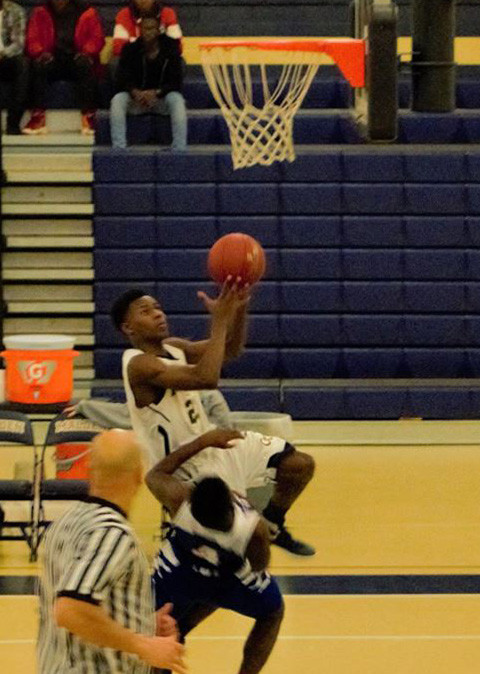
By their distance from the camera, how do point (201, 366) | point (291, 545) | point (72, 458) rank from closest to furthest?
1. point (201, 366)
2. point (291, 545)
3. point (72, 458)

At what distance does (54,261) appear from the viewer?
14.6 m

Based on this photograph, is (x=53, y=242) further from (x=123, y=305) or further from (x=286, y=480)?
(x=123, y=305)

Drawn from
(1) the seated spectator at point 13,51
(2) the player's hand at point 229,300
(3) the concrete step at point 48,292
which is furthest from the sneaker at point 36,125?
(2) the player's hand at point 229,300

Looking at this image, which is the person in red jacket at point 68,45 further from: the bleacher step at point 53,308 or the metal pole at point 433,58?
the metal pole at point 433,58

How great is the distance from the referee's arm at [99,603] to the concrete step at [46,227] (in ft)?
34.9

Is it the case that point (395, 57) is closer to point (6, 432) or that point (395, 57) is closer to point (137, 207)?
point (6, 432)

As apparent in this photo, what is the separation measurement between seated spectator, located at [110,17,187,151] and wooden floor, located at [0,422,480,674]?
3624 millimetres

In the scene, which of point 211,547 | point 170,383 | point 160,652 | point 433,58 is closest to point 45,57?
point 433,58

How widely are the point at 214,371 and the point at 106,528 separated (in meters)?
2.37

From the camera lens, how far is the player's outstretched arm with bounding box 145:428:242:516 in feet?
21.5

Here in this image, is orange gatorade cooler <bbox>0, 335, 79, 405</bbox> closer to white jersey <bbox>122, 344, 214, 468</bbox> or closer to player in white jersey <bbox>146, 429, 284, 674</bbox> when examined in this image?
white jersey <bbox>122, 344, 214, 468</bbox>

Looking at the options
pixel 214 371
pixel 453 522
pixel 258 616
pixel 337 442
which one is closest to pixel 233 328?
pixel 214 371

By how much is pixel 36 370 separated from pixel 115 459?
7102 mm

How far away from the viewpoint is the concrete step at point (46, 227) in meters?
14.5
